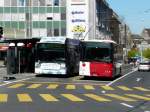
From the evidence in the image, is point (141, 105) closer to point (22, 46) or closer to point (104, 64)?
point (104, 64)

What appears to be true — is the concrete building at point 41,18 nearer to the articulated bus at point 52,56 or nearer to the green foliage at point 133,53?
the articulated bus at point 52,56

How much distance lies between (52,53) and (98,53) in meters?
3.99

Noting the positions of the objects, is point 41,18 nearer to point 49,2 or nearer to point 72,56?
point 49,2

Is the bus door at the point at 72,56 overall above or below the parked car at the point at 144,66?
above

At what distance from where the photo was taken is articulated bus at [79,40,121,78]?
39.2 meters

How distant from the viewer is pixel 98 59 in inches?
1549

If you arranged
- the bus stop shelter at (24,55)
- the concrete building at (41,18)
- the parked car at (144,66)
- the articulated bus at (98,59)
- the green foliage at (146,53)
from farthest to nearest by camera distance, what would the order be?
1. the green foliage at (146,53)
2. the concrete building at (41,18)
3. the parked car at (144,66)
4. the bus stop shelter at (24,55)
5. the articulated bus at (98,59)

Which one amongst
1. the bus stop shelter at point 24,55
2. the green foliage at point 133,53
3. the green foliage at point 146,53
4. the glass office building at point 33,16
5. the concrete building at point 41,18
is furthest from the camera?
the green foliage at point 146,53

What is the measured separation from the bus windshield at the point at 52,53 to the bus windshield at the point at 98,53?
8.65 feet

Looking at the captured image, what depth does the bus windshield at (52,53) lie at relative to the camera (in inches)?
1639

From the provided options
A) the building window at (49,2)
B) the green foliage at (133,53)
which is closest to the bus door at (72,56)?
the building window at (49,2)

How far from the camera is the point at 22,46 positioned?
52875 mm

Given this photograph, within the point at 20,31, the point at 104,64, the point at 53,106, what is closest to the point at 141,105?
the point at 53,106

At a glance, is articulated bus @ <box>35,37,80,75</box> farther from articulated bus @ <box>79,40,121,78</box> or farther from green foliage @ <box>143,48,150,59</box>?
green foliage @ <box>143,48,150,59</box>
